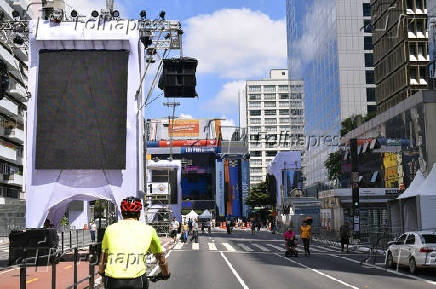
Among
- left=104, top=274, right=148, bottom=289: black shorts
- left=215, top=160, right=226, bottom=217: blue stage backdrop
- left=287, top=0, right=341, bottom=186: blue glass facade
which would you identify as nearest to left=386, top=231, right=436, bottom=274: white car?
left=104, top=274, right=148, bottom=289: black shorts

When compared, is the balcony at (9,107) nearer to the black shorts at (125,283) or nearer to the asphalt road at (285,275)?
the asphalt road at (285,275)

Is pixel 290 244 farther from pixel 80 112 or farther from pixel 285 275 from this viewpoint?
pixel 80 112

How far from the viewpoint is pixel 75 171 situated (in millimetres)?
25375

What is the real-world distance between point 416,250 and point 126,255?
15.1 m

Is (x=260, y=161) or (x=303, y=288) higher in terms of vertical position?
(x=260, y=161)

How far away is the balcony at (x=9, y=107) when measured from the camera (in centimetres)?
6111

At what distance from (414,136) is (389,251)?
65.5 ft

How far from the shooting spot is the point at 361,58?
258ft

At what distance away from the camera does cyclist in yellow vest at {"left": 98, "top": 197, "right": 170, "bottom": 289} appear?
5.35m

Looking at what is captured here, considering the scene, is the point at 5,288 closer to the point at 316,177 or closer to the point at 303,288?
the point at 303,288

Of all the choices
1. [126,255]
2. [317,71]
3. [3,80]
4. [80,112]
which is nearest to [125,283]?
[126,255]

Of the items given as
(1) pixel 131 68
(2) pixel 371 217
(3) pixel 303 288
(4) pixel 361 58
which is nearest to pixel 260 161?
(4) pixel 361 58

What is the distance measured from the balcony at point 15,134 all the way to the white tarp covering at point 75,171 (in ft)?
139

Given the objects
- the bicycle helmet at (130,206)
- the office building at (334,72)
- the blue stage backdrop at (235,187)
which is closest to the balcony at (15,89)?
the office building at (334,72)
